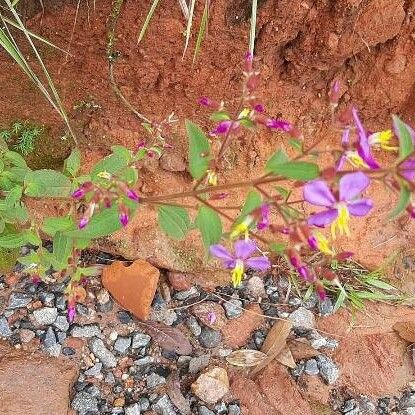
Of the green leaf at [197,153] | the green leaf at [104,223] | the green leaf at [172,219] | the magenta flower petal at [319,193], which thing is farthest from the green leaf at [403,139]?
the green leaf at [104,223]

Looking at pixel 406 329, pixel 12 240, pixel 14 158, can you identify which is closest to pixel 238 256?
pixel 12 240

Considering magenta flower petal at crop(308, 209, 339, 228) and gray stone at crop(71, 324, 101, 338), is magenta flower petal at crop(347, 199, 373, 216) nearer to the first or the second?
magenta flower petal at crop(308, 209, 339, 228)

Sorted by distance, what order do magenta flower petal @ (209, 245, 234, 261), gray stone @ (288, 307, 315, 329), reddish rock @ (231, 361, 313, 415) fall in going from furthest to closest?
gray stone @ (288, 307, 315, 329)
reddish rock @ (231, 361, 313, 415)
magenta flower petal @ (209, 245, 234, 261)

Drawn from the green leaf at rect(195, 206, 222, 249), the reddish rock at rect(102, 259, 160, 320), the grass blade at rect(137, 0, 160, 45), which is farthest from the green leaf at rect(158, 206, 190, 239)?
the reddish rock at rect(102, 259, 160, 320)

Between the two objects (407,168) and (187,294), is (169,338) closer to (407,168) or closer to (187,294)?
(187,294)

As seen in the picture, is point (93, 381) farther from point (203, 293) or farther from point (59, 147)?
point (59, 147)

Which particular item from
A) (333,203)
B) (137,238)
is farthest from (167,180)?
(333,203)
